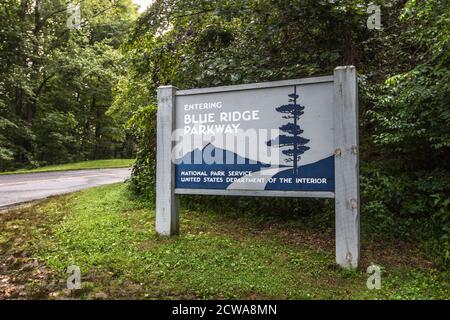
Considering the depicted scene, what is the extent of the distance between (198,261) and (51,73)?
74.9ft

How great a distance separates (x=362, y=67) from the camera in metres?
7.39

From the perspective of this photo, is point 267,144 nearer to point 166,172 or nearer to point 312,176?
point 312,176

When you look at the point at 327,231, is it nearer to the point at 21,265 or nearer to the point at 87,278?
the point at 87,278

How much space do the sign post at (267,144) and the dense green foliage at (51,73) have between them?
17.2m

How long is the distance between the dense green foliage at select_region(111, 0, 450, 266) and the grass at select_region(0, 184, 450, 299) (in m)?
0.67

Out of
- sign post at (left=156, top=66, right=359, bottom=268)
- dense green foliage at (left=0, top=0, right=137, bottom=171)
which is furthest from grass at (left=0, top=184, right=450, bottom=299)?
dense green foliage at (left=0, top=0, right=137, bottom=171)

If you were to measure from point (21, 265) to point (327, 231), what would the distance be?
432 centimetres

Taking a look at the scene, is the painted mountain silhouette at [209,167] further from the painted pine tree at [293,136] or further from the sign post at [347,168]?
the sign post at [347,168]

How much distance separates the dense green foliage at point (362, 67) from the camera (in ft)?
18.3

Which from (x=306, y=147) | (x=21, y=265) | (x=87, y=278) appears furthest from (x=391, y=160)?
(x=21, y=265)

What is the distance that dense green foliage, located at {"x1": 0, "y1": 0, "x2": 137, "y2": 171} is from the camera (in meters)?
21.0

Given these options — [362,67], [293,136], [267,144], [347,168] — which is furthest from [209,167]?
[362,67]

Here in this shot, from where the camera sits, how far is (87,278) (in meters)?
4.25

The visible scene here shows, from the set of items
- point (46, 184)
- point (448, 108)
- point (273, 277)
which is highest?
point (448, 108)
